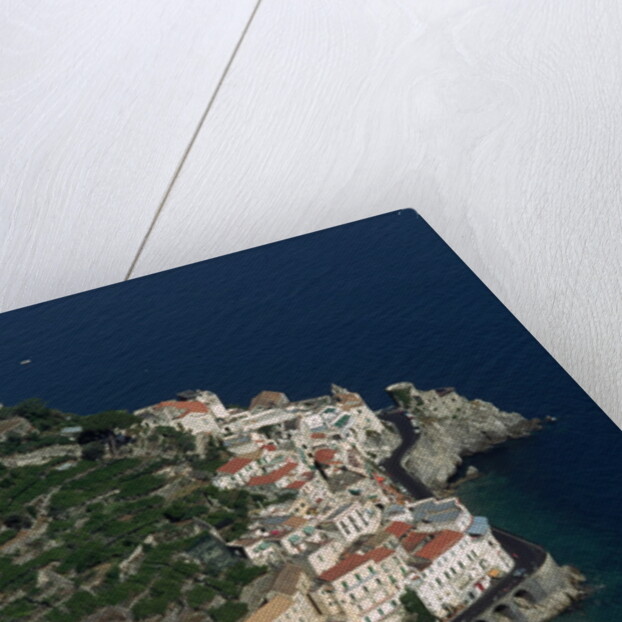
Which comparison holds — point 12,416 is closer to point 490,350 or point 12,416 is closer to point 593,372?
point 490,350

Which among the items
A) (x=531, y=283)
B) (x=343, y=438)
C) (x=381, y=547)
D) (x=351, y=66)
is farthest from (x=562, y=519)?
(x=351, y=66)

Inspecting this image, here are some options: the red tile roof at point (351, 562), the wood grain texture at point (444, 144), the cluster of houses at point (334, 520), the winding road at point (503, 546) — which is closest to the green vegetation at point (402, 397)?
the cluster of houses at point (334, 520)

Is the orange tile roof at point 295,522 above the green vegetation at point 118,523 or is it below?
below

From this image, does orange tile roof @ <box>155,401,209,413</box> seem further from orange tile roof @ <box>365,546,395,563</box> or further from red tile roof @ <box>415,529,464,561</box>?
red tile roof @ <box>415,529,464,561</box>

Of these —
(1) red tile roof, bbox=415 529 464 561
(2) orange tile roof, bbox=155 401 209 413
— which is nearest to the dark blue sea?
(2) orange tile roof, bbox=155 401 209 413

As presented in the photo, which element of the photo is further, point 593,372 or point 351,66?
point 351,66

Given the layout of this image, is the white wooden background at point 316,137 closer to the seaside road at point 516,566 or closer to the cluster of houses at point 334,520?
the cluster of houses at point 334,520
